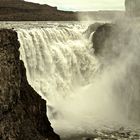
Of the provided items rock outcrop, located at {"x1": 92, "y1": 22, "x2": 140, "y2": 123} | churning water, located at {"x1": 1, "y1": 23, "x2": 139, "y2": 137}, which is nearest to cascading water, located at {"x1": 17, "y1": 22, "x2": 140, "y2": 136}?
churning water, located at {"x1": 1, "y1": 23, "x2": 139, "y2": 137}

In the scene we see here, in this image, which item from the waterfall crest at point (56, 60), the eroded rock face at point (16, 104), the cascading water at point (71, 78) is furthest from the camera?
the waterfall crest at point (56, 60)

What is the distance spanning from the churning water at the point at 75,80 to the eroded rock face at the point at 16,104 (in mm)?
7140

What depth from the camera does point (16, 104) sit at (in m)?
14.9

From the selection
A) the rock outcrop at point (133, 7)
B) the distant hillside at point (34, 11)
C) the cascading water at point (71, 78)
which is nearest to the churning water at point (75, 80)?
the cascading water at point (71, 78)

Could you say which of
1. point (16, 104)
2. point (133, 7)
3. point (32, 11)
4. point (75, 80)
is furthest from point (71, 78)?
point (32, 11)

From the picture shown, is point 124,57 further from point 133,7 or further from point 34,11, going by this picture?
point 34,11

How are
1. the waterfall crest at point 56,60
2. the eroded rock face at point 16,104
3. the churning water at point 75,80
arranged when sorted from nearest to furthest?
1. the eroded rock face at point 16,104
2. the churning water at point 75,80
3. the waterfall crest at point 56,60

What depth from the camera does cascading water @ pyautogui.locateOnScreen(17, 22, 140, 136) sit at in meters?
27.3

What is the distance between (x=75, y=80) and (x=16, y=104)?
1870cm

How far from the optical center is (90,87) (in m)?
32.2

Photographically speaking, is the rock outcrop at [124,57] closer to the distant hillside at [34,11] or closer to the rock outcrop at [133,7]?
the rock outcrop at [133,7]

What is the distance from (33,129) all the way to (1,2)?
304ft

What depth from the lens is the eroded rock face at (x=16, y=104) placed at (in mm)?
14039

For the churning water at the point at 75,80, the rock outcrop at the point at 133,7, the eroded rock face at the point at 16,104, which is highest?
the rock outcrop at the point at 133,7
